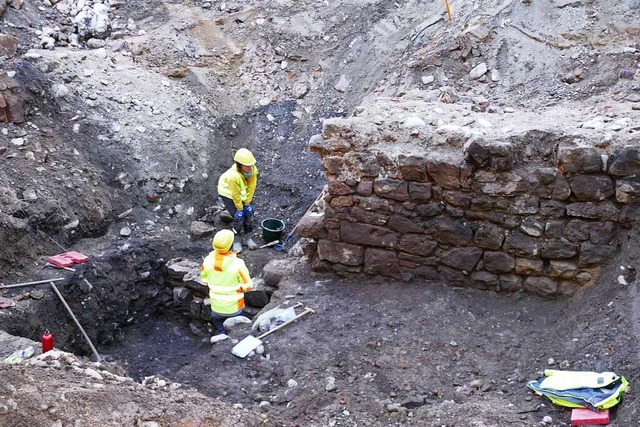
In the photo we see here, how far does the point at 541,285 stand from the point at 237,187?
4230 mm

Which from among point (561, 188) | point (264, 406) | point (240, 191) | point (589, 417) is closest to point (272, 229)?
point (240, 191)

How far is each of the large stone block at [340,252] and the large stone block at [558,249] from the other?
1762 millimetres

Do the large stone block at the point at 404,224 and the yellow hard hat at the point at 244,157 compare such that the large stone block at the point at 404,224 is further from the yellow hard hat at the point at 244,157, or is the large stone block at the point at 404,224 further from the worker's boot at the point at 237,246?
the worker's boot at the point at 237,246

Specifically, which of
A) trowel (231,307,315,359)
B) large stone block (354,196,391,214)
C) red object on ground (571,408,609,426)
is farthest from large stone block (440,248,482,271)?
red object on ground (571,408,609,426)

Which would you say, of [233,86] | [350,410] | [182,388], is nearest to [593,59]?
[233,86]

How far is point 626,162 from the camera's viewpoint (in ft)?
19.5

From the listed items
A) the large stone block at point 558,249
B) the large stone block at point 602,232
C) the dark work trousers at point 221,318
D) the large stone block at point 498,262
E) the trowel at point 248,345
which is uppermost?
the large stone block at point 602,232

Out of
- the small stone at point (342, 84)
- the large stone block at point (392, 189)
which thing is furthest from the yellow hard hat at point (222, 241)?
the small stone at point (342, 84)

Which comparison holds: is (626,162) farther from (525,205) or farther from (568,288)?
(568,288)

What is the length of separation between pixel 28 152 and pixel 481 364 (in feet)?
21.8

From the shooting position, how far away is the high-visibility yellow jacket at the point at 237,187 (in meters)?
9.28

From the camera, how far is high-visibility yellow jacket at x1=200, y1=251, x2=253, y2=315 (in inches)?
279

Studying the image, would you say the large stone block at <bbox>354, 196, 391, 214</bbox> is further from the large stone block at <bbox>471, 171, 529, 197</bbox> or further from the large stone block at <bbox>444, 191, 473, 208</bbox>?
the large stone block at <bbox>471, 171, 529, 197</bbox>

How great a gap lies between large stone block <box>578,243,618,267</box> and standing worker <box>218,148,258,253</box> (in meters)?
4.38
